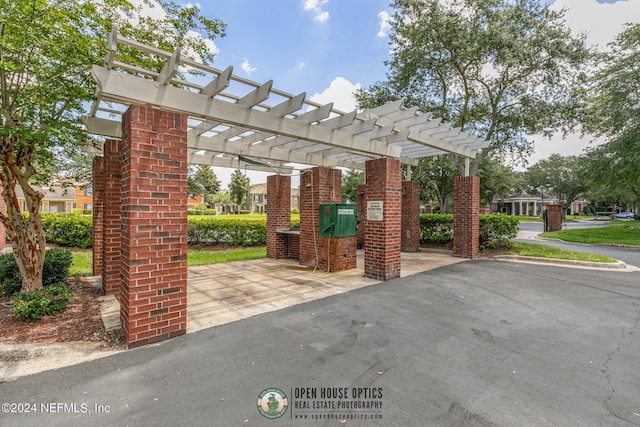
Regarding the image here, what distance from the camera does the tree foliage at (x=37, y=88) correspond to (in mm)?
3422

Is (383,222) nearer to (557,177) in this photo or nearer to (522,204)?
(557,177)

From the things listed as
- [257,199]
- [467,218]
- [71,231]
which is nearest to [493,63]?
[467,218]

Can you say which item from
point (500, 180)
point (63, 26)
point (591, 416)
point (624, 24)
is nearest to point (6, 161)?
point (63, 26)

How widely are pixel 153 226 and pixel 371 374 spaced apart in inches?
109

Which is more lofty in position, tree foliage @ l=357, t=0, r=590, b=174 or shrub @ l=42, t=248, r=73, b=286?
tree foliage @ l=357, t=0, r=590, b=174

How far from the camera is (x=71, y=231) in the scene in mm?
10992

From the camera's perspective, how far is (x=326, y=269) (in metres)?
6.93

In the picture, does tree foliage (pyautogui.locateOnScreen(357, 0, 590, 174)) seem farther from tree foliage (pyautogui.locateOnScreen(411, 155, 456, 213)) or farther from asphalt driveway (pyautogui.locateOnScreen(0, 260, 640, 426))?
asphalt driveway (pyautogui.locateOnScreen(0, 260, 640, 426))

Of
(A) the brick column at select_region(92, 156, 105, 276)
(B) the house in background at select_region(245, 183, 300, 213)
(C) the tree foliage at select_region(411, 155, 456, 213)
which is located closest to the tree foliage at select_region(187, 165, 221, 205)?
(B) the house in background at select_region(245, 183, 300, 213)

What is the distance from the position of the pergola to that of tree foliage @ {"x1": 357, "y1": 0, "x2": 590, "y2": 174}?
4764 millimetres

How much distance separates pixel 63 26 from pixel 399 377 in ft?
19.0

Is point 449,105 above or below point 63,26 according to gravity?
above

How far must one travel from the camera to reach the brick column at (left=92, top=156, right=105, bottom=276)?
18.2 feet

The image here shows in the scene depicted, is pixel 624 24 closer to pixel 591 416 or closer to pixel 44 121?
pixel 591 416
